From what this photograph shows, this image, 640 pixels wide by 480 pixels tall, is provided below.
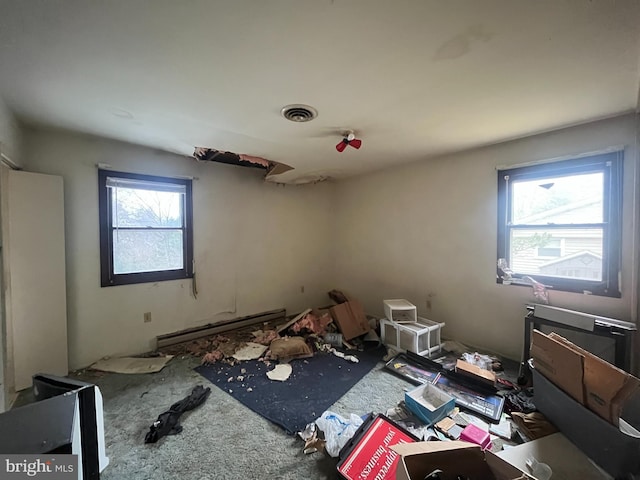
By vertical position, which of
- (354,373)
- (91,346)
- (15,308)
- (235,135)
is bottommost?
(354,373)

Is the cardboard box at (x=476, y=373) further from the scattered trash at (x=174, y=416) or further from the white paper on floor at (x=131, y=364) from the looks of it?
the white paper on floor at (x=131, y=364)

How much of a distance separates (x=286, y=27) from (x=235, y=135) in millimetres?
1410

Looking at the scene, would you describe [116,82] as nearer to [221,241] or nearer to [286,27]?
[286,27]

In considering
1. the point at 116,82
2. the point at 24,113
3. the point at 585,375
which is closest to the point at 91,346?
the point at 24,113

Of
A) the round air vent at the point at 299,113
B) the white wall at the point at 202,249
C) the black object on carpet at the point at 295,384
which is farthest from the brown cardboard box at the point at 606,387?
the white wall at the point at 202,249

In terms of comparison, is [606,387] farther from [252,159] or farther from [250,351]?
[252,159]

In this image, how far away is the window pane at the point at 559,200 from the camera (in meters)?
2.29

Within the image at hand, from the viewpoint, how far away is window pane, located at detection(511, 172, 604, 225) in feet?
7.53

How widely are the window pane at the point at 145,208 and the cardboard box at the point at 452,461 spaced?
10.4 ft

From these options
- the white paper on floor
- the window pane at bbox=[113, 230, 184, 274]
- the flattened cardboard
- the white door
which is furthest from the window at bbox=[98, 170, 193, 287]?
the flattened cardboard

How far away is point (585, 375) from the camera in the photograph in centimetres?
150

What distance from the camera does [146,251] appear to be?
9.82ft

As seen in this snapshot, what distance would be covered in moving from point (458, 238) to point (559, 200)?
0.96 m

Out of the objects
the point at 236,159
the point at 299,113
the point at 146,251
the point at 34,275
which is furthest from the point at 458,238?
the point at 34,275
